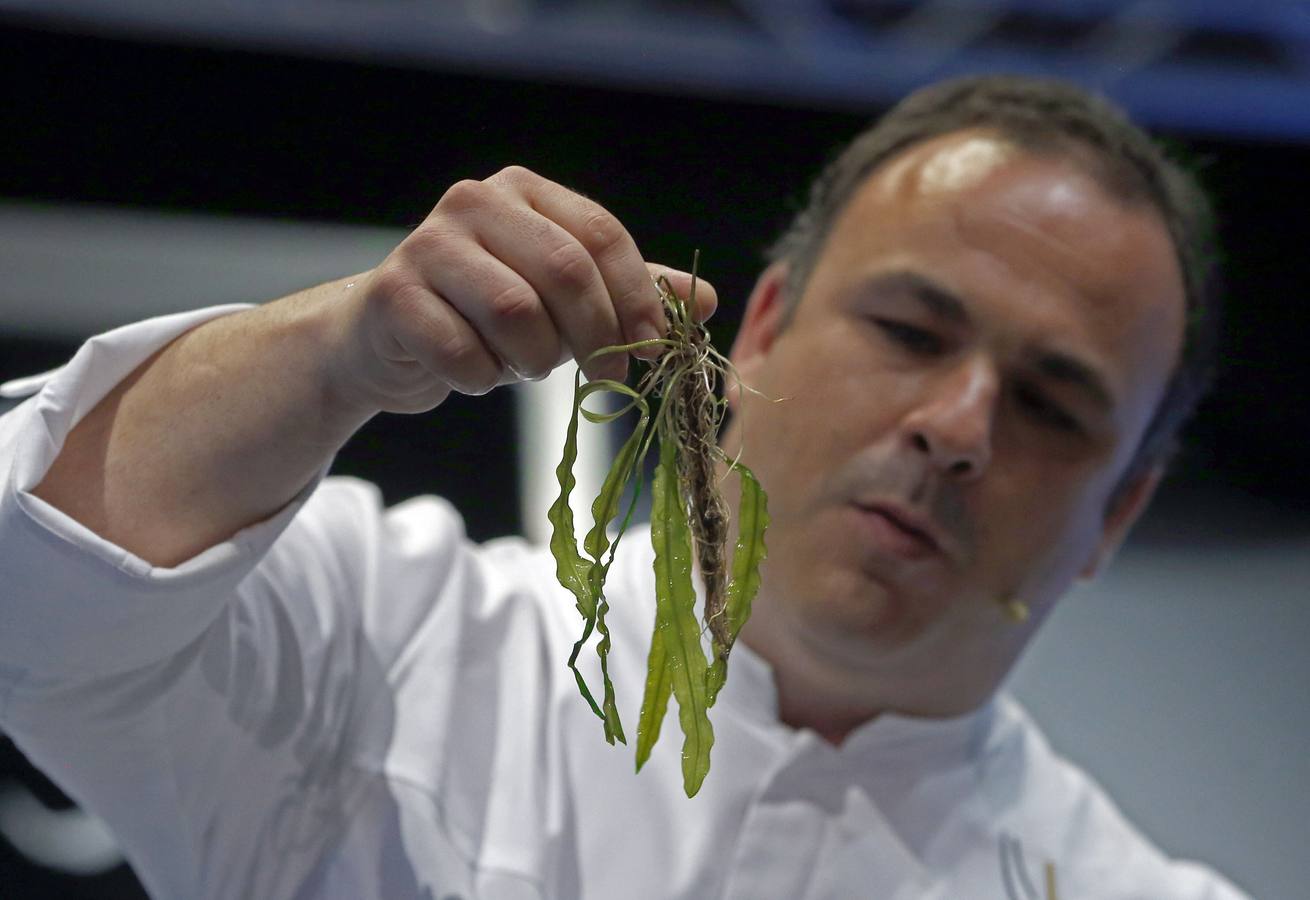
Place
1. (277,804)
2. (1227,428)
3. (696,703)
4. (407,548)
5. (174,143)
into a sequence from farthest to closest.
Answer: (1227,428) → (174,143) → (407,548) → (277,804) → (696,703)

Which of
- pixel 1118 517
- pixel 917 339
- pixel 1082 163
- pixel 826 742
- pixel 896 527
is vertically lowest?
pixel 826 742

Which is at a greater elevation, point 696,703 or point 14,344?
point 696,703

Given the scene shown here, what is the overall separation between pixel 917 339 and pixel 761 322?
211 mm

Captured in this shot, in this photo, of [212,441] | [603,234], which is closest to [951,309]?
[603,234]

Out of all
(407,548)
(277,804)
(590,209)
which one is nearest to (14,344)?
(407,548)

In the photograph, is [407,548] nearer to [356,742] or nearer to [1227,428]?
[356,742]

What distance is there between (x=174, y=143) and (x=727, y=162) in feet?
2.66

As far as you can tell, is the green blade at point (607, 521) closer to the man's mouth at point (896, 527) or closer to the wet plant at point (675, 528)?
the wet plant at point (675, 528)

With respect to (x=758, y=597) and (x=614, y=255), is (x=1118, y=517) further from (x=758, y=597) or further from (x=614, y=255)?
(x=614, y=255)

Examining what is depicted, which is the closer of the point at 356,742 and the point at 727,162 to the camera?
the point at 356,742

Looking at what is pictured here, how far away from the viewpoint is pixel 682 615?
697mm

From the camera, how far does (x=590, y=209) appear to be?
729 mm

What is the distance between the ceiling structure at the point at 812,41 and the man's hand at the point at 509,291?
1318 mm

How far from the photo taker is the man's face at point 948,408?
3.60 feet
